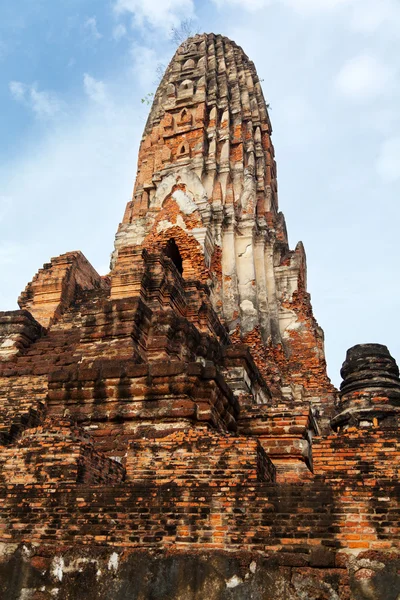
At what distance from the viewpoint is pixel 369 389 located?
9695 mm

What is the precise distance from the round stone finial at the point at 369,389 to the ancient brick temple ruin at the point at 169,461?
0.03 m

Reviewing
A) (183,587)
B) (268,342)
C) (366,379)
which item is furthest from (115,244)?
(183,587)

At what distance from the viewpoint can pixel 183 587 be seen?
4.87m

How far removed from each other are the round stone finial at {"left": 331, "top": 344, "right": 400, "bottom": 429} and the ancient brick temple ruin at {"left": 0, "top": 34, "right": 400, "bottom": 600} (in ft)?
0.09

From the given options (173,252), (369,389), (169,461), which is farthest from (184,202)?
(169,461)

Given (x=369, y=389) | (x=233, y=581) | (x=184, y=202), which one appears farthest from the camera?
(x=184, y=202)

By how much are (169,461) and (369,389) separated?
439 cm

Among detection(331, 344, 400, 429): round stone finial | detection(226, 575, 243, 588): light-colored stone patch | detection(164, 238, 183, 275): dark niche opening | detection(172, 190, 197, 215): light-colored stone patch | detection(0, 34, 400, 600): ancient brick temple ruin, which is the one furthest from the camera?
detection(172, 190, 197, 215): light-colored stone patch

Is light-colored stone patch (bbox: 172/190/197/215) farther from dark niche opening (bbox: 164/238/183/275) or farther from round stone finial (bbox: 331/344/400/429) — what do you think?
round stone finial (bbox: 331/344/400/429)

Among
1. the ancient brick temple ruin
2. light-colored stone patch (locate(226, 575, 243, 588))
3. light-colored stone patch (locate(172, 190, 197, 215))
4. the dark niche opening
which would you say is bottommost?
light-colored stone patch (locate(226, 575, 243, 588))

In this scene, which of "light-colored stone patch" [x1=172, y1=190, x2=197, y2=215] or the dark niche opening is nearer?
the dark niche opening

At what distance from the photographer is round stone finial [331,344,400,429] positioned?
9.18m

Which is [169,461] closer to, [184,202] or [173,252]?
[173,252]

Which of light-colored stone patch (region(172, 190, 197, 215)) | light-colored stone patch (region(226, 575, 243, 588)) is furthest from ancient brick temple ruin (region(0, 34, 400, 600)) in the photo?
light-colored stone patch (region(172, 190, 197, 215))
